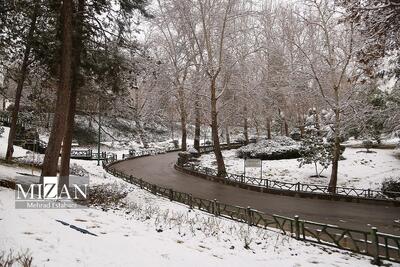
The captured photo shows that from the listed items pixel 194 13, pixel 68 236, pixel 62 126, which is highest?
pixel 194 13

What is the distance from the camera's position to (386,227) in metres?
13.8

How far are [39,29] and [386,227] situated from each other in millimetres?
16270

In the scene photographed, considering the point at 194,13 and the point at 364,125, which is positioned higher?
the point at 194,13

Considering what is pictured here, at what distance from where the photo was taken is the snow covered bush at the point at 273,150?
95.5ft

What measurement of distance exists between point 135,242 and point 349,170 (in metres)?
20.7

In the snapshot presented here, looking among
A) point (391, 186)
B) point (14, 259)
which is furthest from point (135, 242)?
point (391, 186)

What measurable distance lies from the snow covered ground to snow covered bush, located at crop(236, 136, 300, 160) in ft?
2.84

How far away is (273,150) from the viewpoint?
29.3m

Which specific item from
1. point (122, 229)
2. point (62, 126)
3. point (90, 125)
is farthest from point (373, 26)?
point (90, 125)

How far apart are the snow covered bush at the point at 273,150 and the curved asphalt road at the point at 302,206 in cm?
646

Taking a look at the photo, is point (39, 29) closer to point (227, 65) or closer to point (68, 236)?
point (68, 236)

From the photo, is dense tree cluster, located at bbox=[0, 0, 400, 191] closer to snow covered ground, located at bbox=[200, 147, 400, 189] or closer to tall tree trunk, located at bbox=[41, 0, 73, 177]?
tall tree trunk, located at bbox=[41, 0, 73, 177]

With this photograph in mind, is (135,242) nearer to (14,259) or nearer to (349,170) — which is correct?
(14,259)

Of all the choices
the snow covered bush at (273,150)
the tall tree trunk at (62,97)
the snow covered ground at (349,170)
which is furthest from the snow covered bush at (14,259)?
the snow covered bush at (273,150)
